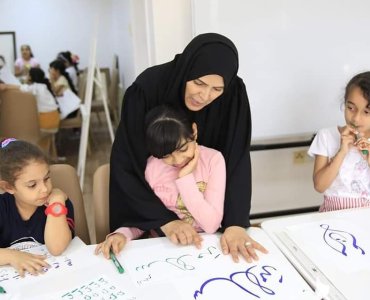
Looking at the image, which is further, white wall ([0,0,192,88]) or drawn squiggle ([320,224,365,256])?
white wall ([0,0,192,88])

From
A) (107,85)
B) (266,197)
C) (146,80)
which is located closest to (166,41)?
(146,80)

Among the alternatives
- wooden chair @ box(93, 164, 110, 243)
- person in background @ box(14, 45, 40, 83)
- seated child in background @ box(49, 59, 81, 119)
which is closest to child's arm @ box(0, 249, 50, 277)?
wooden chair @ box(93, 164, 110, 243)

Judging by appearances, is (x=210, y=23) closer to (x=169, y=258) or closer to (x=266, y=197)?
(x=266, y=197)

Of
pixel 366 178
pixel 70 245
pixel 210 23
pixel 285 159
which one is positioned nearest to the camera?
pixel 70 245

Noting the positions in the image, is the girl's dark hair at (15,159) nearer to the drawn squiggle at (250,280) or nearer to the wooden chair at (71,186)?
the wooden chair at (71,186)

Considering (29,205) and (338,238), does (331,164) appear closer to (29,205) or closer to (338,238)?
(338,238)

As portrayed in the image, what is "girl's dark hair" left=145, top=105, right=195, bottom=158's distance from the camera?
48.2 inches

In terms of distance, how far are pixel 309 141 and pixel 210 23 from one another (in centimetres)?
92

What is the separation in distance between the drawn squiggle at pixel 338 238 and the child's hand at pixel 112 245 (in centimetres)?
59

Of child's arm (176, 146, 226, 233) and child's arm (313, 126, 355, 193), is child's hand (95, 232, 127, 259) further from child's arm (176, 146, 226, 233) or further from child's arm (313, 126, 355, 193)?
child's arm (313, 126, 355, 193)

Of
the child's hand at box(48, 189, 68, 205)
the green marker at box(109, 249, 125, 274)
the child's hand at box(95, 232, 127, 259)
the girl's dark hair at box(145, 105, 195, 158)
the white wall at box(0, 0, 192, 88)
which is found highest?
the white wall at box(0, 0, 192, 88)

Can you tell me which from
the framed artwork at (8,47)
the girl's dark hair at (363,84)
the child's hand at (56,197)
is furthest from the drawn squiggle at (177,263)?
the framed artwork at (8,47)

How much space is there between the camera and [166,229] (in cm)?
125

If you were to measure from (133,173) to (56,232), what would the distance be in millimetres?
348
